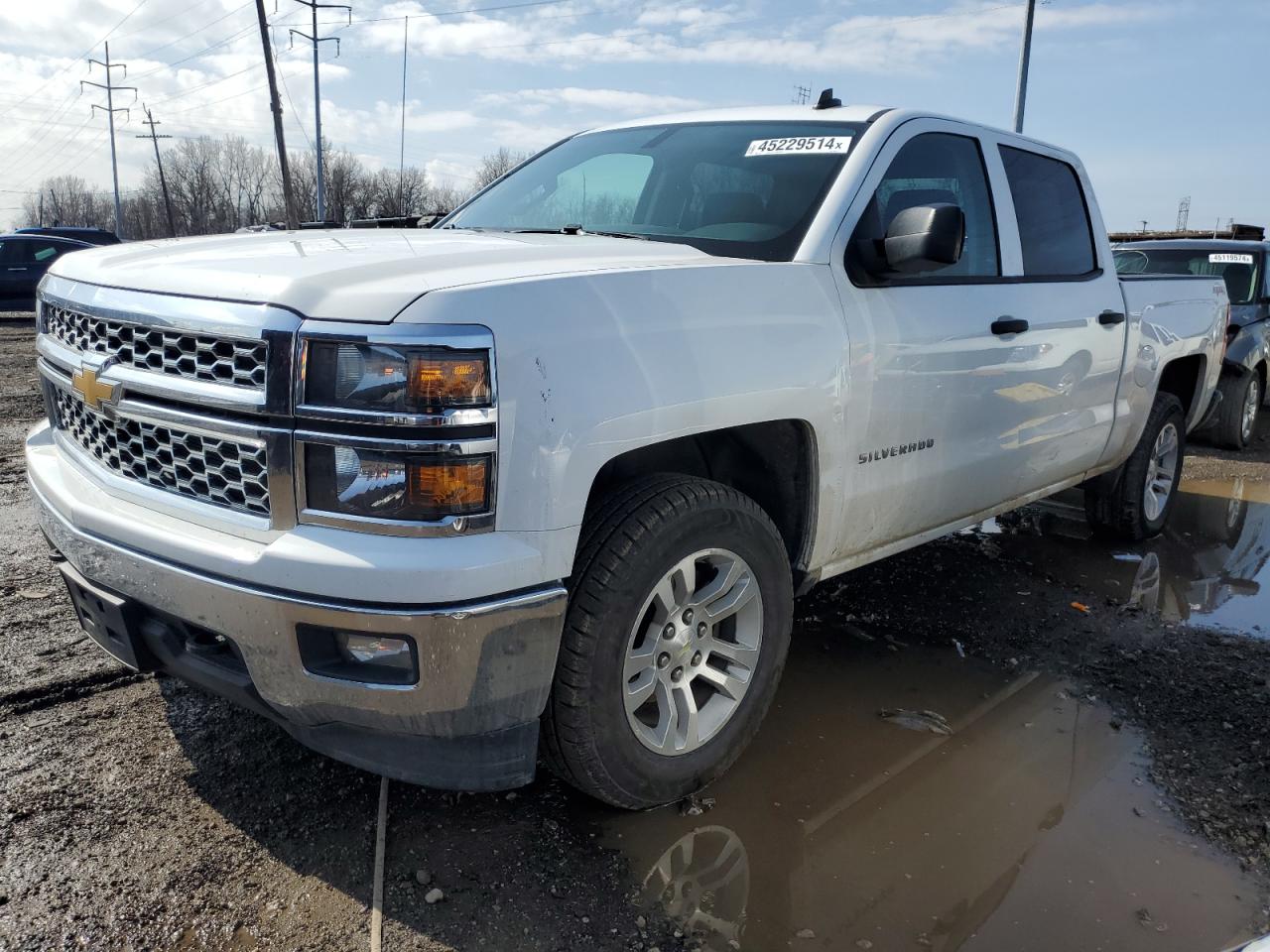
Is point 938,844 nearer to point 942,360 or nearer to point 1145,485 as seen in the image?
point 942,360

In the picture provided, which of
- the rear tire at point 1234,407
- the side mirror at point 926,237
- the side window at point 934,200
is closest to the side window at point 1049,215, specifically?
the side window at point 934,200

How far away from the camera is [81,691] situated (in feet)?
10.4

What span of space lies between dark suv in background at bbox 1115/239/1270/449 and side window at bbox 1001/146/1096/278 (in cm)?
423

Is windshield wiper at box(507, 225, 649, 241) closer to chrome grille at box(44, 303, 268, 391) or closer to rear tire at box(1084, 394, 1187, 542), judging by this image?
chrome grille at box(44, 303, 268, 391)

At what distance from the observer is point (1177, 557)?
534 centimetres

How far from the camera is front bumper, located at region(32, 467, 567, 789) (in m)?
2.01

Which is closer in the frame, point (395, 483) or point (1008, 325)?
point (395, 483)

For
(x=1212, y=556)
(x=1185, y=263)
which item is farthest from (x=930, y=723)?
(x=1185, y=263)

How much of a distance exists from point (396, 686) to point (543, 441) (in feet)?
1.96

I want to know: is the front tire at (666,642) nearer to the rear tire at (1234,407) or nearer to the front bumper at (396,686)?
the front bumper at (396,686)

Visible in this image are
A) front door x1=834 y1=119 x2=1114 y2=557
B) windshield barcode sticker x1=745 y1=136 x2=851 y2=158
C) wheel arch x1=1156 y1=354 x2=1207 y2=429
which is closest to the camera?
front door x1=834 y1=119 x2=1114 y2=557

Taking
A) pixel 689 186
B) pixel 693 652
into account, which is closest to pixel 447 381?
pixel 693 652

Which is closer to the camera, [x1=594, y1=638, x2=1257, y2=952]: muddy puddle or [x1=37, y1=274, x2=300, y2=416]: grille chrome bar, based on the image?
[x1=37, y1=274, x2=300, y2=416]: grille chrome bar

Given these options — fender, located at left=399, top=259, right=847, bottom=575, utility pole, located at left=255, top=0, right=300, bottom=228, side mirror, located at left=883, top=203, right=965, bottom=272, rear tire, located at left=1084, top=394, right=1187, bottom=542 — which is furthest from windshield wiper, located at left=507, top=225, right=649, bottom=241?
utility pole, located at left=255, top=0, right=300, bottom=228
